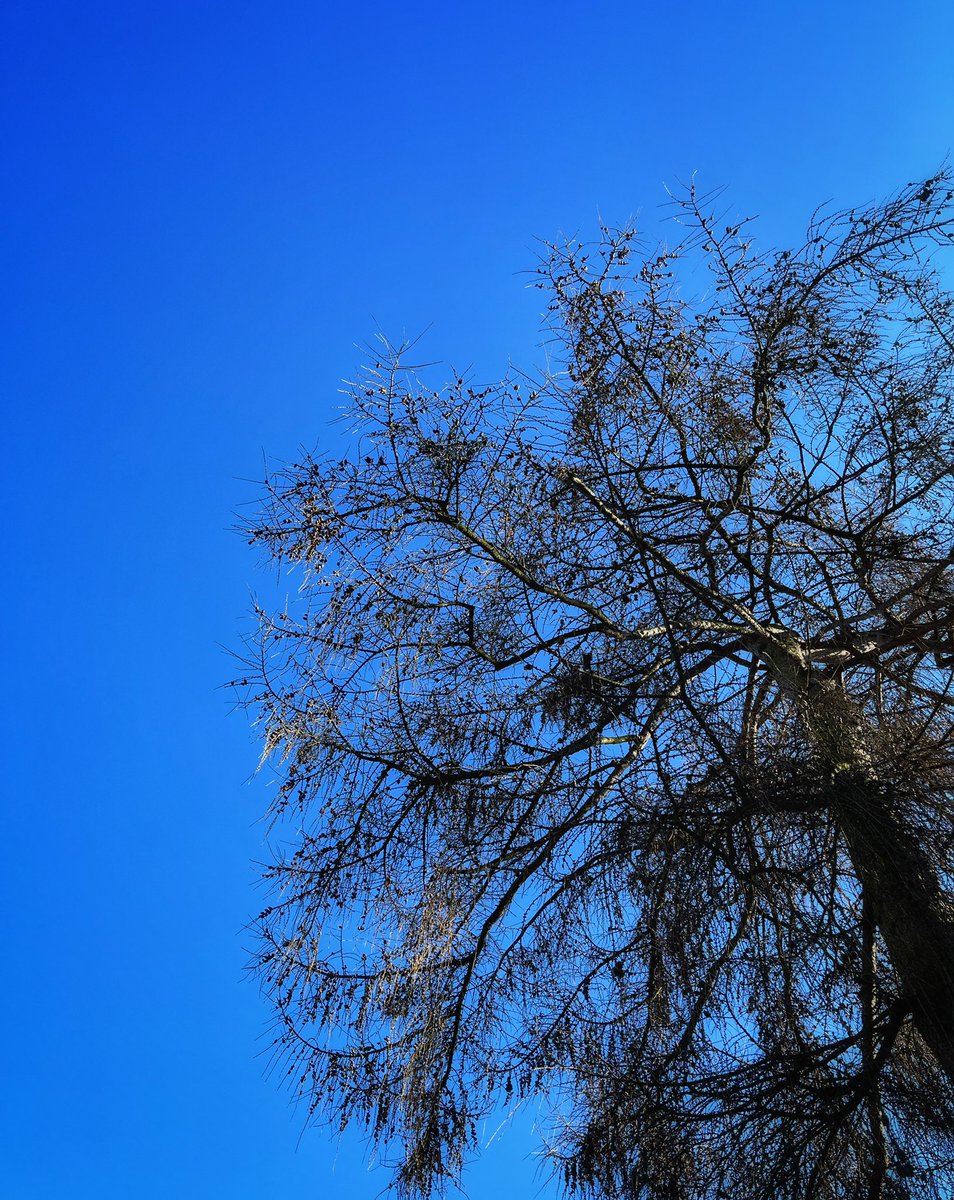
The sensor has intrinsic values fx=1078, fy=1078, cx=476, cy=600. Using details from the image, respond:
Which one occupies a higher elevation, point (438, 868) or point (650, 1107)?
point (438, 868)

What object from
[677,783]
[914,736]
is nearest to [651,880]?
[677,783]

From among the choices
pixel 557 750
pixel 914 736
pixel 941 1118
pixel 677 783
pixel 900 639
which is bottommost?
pixel 941 1118

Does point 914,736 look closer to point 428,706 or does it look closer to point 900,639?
point 900,639

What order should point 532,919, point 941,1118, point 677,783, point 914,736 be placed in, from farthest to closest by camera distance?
point 532,919 < point 677,783 < point 914,736 < point 941,1118

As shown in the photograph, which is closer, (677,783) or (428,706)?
(677,783)

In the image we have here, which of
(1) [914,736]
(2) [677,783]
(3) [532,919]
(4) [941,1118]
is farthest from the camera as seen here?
(3) [532,919]

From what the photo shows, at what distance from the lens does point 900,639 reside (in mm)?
2971

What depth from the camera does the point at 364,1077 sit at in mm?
2652

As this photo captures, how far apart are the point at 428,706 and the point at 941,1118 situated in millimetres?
1532

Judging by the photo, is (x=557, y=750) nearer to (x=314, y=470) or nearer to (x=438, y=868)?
(x=438, y=868)

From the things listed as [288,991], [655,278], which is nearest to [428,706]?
[288,991]

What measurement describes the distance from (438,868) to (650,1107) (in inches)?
29.5

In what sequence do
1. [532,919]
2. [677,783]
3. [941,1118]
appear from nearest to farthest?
[941,1118], [677,783], [532,919]

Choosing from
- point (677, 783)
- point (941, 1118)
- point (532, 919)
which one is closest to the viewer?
point (941, 1118)
